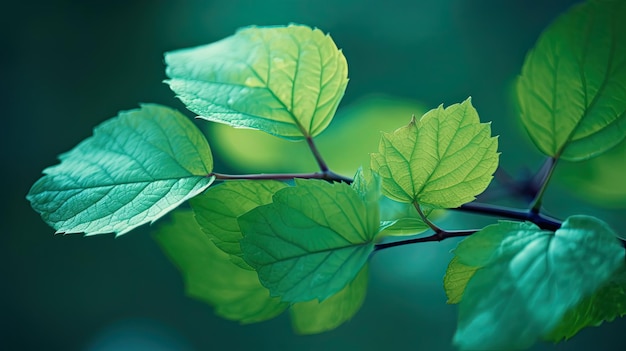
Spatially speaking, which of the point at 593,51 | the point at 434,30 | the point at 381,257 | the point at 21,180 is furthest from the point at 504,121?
the point at 21,180

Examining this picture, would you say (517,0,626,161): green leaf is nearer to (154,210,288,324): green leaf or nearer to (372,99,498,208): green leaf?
(372,99,498,208): green leaf

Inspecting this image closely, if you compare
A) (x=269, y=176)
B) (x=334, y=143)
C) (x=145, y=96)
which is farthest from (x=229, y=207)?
(x=145, y=96)

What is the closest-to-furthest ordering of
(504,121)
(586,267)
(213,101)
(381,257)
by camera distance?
(586,267) → (213,101) → (381,257) → (504,121)

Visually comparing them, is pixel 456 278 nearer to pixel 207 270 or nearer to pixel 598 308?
pixel 598 308

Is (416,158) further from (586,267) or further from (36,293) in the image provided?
(36,293)

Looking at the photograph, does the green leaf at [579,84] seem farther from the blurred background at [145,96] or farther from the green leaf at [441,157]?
the blurred background at [145,96]

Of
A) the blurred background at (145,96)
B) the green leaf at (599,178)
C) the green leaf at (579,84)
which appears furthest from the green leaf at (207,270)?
the blurred background at (145,96)
